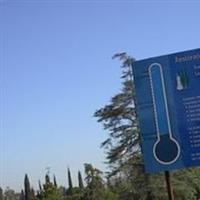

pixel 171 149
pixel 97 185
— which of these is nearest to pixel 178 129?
pixel 171 149

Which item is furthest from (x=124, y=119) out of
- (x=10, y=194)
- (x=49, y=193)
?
(x=10, y=194)

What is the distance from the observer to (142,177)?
30078 millimetres

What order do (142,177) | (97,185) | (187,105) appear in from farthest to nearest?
(97,185), (142,177), (187,105)

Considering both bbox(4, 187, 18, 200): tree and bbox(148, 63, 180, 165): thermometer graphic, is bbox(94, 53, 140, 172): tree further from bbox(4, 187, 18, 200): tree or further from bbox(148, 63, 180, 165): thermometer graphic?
bbox(4, 187, 18, 200): tree

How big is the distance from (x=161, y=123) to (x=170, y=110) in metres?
0.29

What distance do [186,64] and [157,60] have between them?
0.54 m

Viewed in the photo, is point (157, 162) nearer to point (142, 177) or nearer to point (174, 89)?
point (174, 89)

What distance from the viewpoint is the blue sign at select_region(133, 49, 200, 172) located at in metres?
10.2

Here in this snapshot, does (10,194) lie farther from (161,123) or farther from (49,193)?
(161,123)

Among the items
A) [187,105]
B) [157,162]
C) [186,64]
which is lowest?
[157,162]

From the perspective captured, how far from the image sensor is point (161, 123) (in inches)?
408

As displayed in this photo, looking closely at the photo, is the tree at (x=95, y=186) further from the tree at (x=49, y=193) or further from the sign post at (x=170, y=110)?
the sign post at (x=170, y=110)

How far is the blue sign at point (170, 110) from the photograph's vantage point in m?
10.2

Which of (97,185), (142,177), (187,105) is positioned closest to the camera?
(187,105)
